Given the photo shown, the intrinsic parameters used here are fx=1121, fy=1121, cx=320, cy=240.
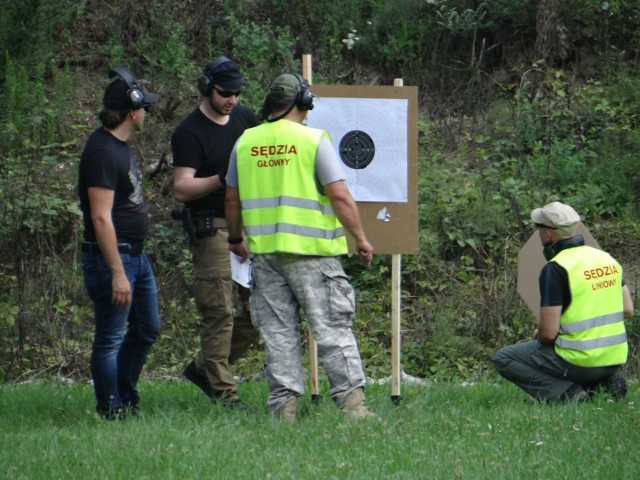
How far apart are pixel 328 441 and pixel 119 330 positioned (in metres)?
1.56

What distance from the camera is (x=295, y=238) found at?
6.81 meters

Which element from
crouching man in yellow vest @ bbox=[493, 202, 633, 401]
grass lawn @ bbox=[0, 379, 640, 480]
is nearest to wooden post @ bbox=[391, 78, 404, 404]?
grass lawn @ bbox=[0, 379, 640, 480]

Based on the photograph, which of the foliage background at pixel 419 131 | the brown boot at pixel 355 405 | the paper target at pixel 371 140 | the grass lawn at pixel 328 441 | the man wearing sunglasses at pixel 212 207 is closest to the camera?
the grass lawn at pixel 328 441

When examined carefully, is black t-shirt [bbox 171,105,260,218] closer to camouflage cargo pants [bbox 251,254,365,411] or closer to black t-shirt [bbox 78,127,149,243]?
black t-shirt [bbox 78,127,149,243]

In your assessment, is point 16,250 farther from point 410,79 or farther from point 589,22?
point 589,22

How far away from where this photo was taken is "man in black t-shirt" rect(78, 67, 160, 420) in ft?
22.0

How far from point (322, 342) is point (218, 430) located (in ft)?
2.69

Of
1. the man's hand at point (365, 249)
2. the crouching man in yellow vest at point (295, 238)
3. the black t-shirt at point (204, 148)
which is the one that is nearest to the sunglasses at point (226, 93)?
the black t-shirt at point (204, 148)

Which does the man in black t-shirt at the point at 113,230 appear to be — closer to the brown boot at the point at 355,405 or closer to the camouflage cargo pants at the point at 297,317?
the camouflage cargo pants at the point at 297,317

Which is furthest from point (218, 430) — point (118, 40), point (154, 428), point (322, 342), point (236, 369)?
point (118, 40)

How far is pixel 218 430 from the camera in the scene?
6668 mm

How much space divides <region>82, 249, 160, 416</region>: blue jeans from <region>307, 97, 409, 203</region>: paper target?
1787mm

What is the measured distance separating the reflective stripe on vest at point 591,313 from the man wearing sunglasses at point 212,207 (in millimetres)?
2213

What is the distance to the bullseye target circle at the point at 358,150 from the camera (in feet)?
26.7
